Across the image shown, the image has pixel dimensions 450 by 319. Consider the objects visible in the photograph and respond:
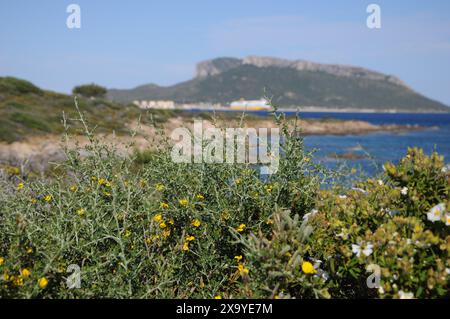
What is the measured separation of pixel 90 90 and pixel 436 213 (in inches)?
2319

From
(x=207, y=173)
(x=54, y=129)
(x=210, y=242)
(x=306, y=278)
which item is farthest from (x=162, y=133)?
(x=54, y=129)

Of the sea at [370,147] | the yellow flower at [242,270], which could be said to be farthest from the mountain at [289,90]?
the yellow flower at [242,270]

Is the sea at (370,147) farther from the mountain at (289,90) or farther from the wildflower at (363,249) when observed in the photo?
the mountain at (289,90)

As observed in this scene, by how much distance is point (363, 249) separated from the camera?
2.56 meters

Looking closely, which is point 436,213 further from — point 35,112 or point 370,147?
point 370,147

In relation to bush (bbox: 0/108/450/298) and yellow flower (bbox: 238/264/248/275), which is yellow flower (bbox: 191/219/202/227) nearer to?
bush (bbox: 0/108/450/298)

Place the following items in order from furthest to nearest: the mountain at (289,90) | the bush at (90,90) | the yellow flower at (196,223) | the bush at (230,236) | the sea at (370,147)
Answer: the mountain at (289,90), the bush at (90,90), the sea at (370,147), the yellow flower at (196,223), the bush at (230,236)

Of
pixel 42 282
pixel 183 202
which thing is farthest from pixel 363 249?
pixel 42 282

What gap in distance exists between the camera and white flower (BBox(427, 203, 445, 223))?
262 centimetres

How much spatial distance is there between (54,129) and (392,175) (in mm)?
23473

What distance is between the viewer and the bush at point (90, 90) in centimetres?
5788

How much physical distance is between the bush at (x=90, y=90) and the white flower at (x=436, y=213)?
5857cm
